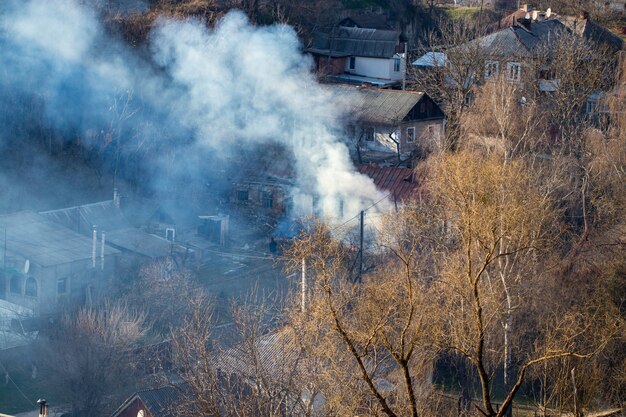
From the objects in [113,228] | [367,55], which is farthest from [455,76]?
[113,228]

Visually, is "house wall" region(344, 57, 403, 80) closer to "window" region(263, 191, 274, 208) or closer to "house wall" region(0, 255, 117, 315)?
"window" region(263, 191, 274, 208)

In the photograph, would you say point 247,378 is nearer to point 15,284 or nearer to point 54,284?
point 54,284

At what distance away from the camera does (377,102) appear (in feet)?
70.4

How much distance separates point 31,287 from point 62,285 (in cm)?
49

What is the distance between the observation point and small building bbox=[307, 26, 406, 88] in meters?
26.1

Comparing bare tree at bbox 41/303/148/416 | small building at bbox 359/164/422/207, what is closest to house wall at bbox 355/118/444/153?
small building at bbox 359/164/422/207

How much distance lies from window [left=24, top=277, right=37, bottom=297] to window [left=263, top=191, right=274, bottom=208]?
218 inches

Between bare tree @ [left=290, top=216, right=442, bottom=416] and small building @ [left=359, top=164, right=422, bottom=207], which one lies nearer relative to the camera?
bare tree @ [left=290, top=216, right=442, bottom=416]

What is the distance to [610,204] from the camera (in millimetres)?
16703

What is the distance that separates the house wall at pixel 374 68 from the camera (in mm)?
26406

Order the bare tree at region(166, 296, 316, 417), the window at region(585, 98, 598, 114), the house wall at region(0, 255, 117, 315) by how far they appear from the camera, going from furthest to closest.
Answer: the window at region(585, 98, 598, 114) → the house wall at region(0, 255, 117, 315) → the bare tree at region(166, 296, 316, 417)

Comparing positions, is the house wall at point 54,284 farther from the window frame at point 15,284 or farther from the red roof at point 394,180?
the red roof at point 394,180

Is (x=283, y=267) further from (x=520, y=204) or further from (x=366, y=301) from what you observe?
(x=366, y=301)

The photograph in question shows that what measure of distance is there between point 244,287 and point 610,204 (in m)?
6.73
